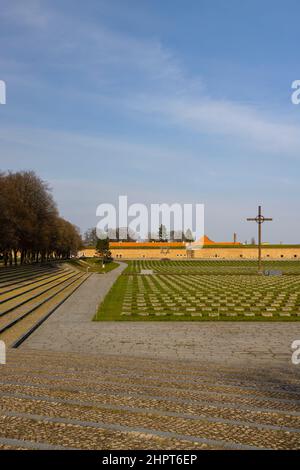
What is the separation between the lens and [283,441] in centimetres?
445

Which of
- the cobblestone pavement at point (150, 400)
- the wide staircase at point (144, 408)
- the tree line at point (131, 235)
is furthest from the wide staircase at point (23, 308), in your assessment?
the tree line at point (131, 235)

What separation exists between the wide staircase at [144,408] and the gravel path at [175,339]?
3.10 metres

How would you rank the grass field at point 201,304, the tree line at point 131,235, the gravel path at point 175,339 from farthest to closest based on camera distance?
1. the tree line at point 131,235
2. the grass field at point 201,304
3. the gravel path at point 175,339

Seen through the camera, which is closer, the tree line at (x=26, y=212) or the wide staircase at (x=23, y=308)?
the wide staircase at (x=23, y=308)

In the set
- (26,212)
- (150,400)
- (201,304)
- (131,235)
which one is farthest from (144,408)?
(131,235)

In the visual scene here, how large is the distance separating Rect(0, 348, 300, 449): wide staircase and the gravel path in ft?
10.2

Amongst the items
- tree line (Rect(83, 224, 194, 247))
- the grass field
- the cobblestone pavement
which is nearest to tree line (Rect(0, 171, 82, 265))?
the grass field

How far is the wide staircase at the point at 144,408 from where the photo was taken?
443 cm

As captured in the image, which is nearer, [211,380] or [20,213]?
[211,380]

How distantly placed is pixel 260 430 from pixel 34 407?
2.77 meters

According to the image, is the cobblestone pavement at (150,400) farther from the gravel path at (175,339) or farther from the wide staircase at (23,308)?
the wide staircase at (23,308)
